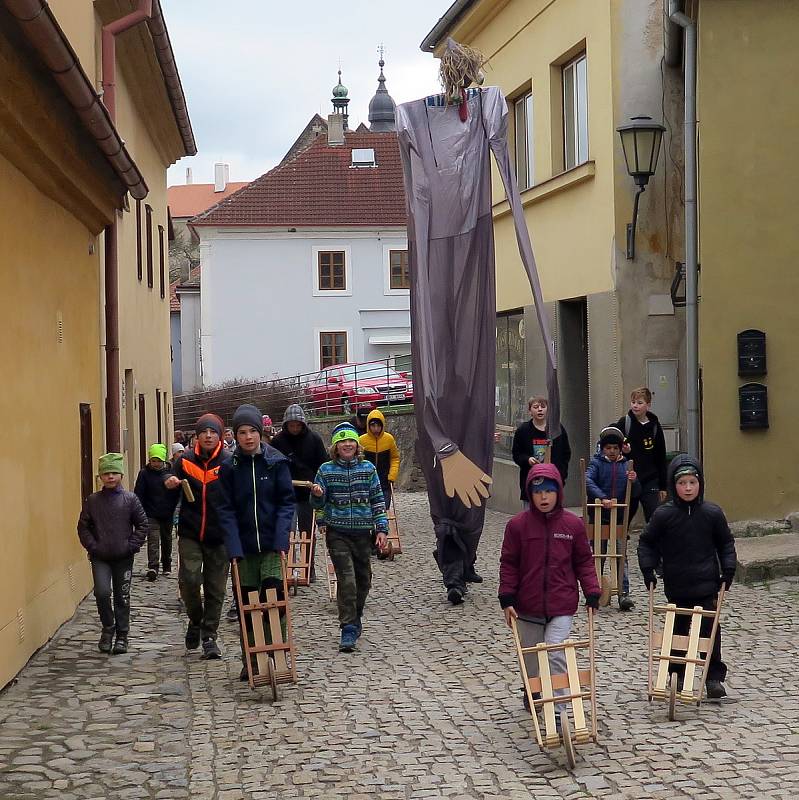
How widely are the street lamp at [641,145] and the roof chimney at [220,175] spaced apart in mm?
84377

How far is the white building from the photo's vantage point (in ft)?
160

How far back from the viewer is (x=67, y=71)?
8.01 m

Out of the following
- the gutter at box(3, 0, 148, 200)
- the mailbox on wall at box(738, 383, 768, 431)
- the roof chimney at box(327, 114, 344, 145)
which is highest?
the roof chimney at box(327, 114, 344, 145)

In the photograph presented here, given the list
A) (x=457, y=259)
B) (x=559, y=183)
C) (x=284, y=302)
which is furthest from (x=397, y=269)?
(x=457, y=259)

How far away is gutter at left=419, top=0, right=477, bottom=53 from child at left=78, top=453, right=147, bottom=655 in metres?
12.2

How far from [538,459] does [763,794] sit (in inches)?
265

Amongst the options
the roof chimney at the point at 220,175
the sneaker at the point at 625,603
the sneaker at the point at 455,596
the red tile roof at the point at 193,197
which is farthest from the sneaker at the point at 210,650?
the red tile roof at the point at 193,197

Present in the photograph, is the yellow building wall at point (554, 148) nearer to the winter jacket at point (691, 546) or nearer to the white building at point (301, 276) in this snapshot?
the winter jacket at point (691, 546)

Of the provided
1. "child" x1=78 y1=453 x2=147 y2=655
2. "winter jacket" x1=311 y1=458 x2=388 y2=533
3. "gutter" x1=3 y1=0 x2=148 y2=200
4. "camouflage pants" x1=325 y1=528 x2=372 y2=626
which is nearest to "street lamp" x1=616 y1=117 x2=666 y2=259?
"gutter" x1=3 y1=0 x2=148 y2=200

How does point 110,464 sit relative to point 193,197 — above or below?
below

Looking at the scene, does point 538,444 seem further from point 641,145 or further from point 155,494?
point 155,494

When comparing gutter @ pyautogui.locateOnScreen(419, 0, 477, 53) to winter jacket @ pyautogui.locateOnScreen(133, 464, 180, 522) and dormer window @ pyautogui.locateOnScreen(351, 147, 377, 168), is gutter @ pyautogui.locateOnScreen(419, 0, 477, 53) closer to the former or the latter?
winter jacket @ pyautogui.locateOnScreen(133, 464, 180, 522)

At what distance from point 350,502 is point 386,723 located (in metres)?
2.51

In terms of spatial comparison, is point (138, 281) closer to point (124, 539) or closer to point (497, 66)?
point (497, 66)
